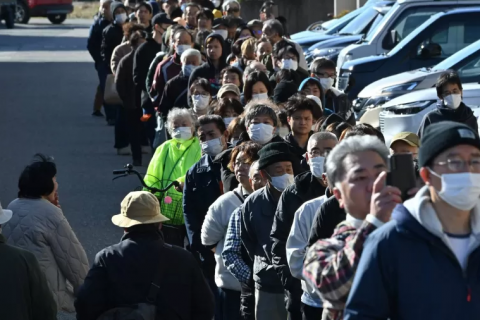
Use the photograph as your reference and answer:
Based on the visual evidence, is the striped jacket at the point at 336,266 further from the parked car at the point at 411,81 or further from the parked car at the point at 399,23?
the parked car at the point at 399,23

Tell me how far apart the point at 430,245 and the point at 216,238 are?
3.85 m

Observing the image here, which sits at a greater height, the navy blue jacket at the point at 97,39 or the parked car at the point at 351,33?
the navy blue jacket at the point at 97,39

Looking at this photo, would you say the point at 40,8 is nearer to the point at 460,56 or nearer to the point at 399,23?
the point at 399,23

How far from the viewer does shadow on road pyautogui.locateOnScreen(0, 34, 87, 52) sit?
3697 centimetres

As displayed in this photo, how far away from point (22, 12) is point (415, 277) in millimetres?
47561

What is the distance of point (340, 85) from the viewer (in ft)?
60.5

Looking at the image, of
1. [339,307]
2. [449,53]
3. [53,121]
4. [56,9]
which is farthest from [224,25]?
[56,9]

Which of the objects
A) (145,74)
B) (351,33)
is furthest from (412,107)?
(351,33)

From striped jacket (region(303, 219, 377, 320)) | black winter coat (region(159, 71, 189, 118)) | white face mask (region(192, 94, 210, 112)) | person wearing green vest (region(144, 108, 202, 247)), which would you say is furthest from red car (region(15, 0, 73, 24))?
striped jacket (region(303, 219, 377, 320))

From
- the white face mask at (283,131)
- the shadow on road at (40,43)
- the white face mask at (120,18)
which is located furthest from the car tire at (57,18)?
the white face mask at (283,131)

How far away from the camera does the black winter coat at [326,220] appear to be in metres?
5.60

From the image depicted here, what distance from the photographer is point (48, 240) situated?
705 cm

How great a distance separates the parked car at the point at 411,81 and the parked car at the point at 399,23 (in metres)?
3.88

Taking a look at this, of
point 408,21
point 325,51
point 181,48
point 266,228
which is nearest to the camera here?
point 266,228
